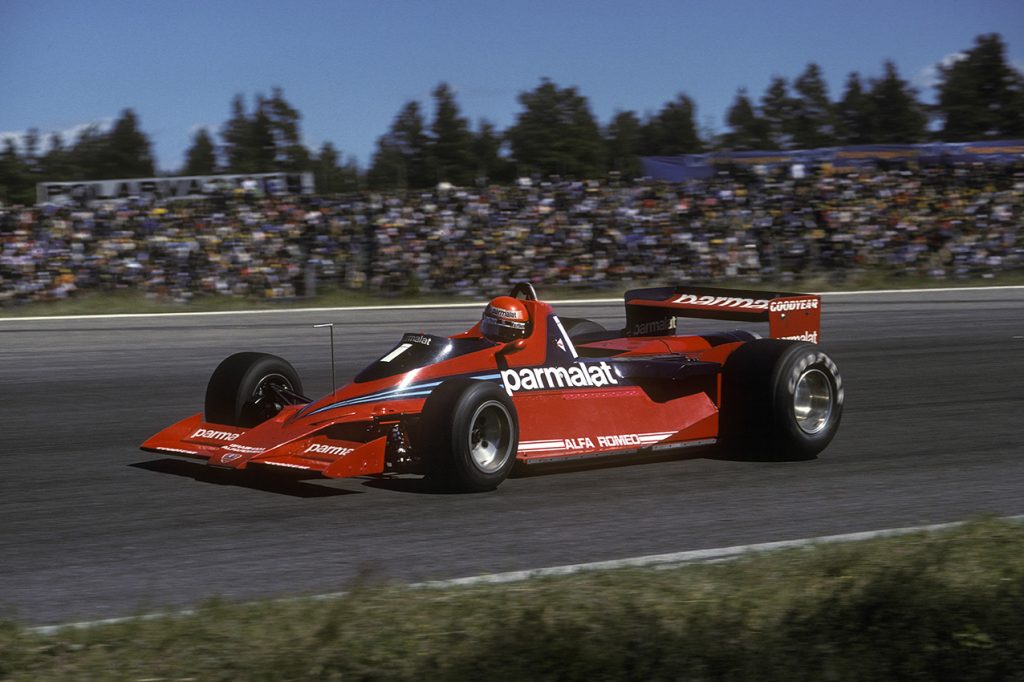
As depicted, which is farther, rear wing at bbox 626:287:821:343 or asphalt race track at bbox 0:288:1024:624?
rear wing at bbox 626:287:821:343

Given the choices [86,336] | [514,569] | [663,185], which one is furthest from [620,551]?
[663,185]

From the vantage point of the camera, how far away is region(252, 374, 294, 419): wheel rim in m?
8.45

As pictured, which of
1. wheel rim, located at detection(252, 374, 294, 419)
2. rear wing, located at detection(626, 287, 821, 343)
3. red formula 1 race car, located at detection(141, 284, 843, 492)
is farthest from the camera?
rear wing, located at detection(626, 287, 821, 343)

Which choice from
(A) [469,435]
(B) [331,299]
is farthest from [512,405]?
(B) [331,299]

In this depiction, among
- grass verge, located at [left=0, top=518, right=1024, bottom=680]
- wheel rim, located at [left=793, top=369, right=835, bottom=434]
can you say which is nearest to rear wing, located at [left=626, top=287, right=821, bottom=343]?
wheel rim, located at [left=793, top=369, right=835, bottom=434]

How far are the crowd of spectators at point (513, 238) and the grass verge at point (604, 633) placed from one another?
18.4m

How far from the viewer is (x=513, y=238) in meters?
24.7

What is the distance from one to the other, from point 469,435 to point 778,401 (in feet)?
8.34

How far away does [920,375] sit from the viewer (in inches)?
544

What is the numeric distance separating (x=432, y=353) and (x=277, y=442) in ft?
4.12

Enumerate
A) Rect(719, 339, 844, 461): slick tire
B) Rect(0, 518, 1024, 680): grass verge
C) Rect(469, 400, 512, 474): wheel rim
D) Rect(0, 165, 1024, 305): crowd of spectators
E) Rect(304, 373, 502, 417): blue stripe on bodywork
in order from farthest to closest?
Rect(0, 165, 1024, 305): crowd of spectators → Rect(719, 339, 844, 461): slick tire → Rect(304, 373, 502, 417): blue stripe on bodywork → Rect(469, 400, 512, 474): wheel rim → Rect(0, 518, 1024, 680): grass verge

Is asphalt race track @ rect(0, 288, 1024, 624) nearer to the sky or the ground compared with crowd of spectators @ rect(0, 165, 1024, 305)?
nearer to the ground

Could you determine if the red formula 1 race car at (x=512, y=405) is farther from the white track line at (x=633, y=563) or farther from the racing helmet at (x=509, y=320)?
the white track line at (x=633, y=563)

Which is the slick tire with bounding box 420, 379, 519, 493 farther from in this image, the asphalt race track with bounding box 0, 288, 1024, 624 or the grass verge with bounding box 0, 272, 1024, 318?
the grass verge with bounding box 0, 272, 1024, 318
